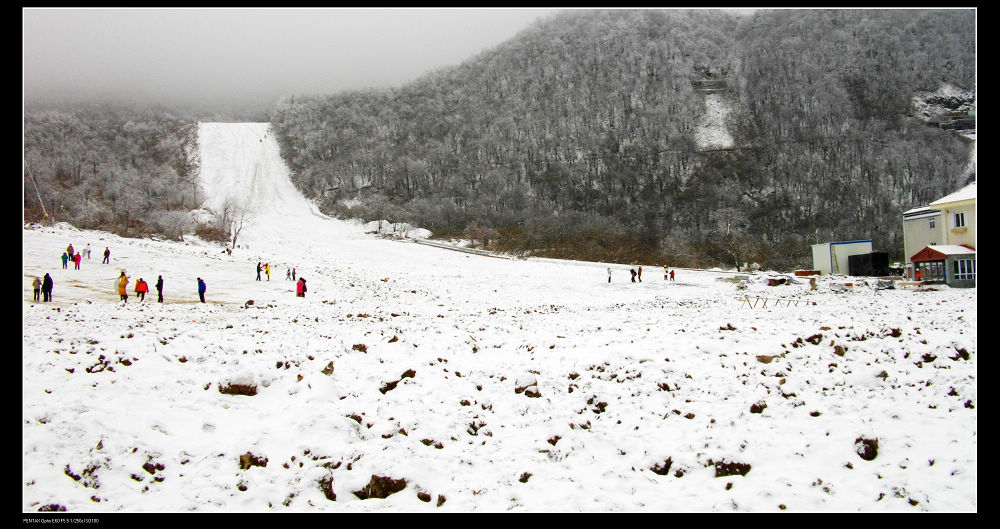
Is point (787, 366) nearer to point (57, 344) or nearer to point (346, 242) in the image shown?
point (57, 344)

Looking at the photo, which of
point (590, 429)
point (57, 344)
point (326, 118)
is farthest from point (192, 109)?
point (590, 429)

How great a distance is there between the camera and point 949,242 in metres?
30.8

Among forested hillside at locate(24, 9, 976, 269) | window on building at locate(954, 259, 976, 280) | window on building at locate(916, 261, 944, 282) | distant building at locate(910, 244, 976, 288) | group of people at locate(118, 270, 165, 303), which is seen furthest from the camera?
forested hillside at locate(24, 9, 976, 269)

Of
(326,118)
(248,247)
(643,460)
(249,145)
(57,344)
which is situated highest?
(326,118)

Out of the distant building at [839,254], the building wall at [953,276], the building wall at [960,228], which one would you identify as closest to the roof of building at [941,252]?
the building wall at [953,276]

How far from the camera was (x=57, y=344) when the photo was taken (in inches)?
408

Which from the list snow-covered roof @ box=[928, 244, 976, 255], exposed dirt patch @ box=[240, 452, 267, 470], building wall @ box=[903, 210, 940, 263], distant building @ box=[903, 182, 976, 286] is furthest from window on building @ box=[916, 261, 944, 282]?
exposed dirt patch @ box=[240, 452, 267, 470]

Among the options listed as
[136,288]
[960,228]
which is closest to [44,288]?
[136,288]

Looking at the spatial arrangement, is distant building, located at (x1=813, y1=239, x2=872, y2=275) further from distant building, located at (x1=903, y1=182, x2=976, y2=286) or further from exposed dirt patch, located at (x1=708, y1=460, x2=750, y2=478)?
exposed dirt patch, located at (x1=708, y1=460, x2=750, y2=478)

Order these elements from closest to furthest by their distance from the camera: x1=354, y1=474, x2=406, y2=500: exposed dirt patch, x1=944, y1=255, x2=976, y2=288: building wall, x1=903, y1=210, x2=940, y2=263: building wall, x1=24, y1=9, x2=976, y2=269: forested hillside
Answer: x1=354, y1=474, x2=406, y2=500: exposed dirt patch → x1=944, y1=255, x2=976, y2=288: building wall → x1=903, y1=210, x2=940, y2=263: building wall → x1=24, y1=9, x2=976, y2=269: forested hillside

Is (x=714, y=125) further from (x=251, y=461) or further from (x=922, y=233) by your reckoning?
(x=251, y=461)

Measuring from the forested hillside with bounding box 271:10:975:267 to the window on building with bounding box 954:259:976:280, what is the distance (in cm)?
2643

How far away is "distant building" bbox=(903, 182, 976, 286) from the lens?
27.6 metres

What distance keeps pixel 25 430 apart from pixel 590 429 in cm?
833
